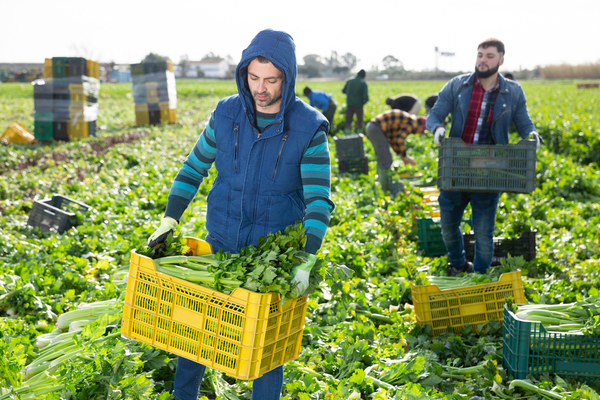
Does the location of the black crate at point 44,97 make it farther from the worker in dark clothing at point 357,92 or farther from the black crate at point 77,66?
the worker in dark clothing at point 357,92

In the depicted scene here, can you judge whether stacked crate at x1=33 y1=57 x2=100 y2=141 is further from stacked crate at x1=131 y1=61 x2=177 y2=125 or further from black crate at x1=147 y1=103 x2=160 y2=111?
black crate at x1=147 y1=103 x2=160 y2=111

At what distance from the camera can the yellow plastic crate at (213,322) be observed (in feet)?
6.52

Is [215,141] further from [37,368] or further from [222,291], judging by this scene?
[37,368]

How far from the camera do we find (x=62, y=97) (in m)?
12.4

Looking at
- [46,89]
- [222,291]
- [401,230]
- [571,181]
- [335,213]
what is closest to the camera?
[222,291]

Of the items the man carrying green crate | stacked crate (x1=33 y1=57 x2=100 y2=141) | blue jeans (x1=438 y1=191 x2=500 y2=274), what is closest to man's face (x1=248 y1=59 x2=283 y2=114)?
the man carrying green crate

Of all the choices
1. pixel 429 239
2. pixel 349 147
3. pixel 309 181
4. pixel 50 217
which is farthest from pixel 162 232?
pixel 349 147

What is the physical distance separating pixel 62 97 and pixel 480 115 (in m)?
10.9

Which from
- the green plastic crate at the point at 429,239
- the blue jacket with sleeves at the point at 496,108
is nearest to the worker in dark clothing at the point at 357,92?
the green plastic crate at the point at 429,239

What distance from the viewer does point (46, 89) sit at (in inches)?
483

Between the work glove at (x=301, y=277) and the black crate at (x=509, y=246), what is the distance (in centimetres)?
347

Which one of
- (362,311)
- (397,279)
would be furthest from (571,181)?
(362,311)

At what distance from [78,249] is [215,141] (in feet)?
11.2

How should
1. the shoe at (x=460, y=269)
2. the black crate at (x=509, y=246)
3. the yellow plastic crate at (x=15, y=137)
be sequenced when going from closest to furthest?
the shoe at (x=460, y=269) < the black crate at (x=509, y=246) < the yellow plastic crate at (x=15, y=137)
